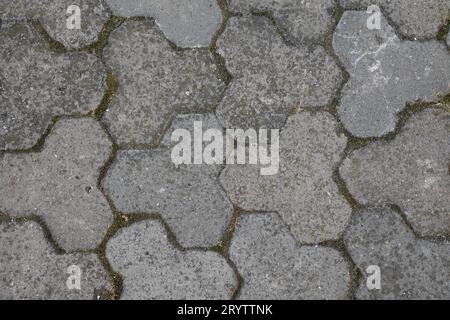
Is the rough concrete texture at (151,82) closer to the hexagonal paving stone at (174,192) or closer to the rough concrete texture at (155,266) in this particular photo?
the hexagonal paving stone at (174,192)

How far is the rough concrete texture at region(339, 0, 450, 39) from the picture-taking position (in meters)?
2.42

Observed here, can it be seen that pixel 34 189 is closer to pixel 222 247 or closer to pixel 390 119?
pixel 222 247

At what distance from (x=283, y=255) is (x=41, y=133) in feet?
3.59

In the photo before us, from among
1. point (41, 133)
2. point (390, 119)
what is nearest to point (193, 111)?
point (41, 133)

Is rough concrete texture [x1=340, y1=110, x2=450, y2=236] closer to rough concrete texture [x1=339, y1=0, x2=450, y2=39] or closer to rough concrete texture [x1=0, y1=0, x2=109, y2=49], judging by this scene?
rough concrete texture [x1=339, y1=0, x2=450, y2=39]

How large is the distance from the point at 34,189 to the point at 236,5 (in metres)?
1.11

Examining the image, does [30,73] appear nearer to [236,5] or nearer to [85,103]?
[85,103]

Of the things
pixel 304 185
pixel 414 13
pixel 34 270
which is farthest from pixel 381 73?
pixel 34 270

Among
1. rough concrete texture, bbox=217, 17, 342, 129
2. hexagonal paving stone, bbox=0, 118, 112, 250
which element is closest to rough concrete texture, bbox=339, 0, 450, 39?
rough concrete texture, bbox=217, 17, 342, 129

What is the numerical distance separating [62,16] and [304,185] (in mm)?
1210

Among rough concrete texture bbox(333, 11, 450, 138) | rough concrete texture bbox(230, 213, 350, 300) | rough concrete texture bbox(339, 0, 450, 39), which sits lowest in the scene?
rough concrete texture bbox(230, 213, 350, 300)

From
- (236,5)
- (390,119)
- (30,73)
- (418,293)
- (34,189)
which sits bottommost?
(418,293)

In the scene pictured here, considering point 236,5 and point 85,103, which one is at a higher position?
point 236,5

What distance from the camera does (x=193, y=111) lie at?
7.89 feet
